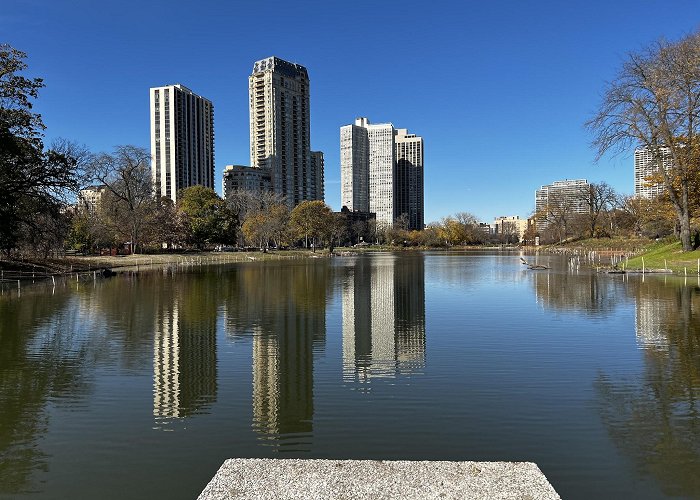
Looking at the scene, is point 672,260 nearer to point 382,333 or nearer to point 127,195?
point 382,333

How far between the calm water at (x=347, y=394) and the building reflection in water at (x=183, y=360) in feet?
0.21

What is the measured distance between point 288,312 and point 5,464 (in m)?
13.1

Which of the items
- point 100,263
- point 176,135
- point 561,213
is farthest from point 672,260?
point 176,135

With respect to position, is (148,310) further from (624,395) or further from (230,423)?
(624,395)

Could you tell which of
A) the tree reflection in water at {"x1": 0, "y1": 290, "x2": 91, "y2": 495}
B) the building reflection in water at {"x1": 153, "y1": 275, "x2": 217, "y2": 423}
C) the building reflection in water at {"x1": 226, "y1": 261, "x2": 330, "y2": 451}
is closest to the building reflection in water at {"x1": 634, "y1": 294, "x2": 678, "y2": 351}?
the building reflection in water at {"x1": 226, "y1": 261, "x2": 330, "y2": 451}

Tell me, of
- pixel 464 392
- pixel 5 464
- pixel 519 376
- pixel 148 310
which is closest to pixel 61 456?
pixel 5 464

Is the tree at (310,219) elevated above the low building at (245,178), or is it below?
below

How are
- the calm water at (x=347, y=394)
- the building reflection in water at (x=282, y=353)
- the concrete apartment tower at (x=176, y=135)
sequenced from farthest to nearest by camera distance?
the concrete apartment tower at (x=176, y=135)
the building reflection in water at (x=282, y=353)
the calm water at (x=347, y=394)

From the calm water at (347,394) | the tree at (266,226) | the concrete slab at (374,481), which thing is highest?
the tree at (266,226)

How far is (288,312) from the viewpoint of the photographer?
63.7 feet

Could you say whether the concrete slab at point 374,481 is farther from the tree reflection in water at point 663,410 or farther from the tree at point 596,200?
the tree at point 596,200

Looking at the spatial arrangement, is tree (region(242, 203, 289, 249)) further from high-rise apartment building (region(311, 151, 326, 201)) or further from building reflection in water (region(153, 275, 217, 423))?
high-rise apartment building (region(311, 151, 326, 201))

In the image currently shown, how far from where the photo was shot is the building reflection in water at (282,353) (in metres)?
7.55

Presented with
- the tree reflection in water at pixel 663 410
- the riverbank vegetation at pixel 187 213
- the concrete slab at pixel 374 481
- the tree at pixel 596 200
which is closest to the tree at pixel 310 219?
the riverbank vegetation at pixel 187 213
